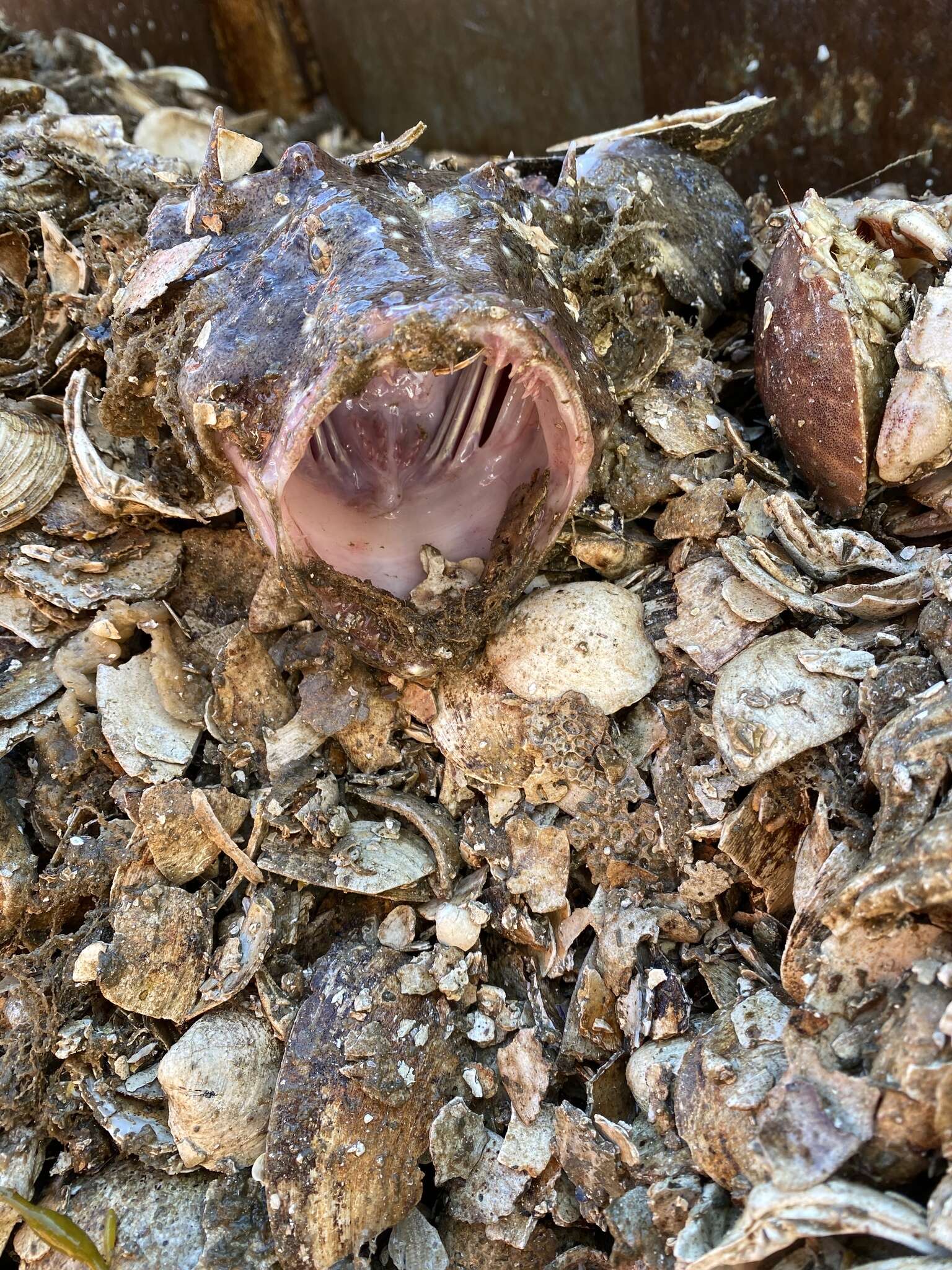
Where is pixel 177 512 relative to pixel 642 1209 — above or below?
above

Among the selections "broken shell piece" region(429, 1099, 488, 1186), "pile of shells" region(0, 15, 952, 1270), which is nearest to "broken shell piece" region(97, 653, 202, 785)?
"pile of shells" region(0, 15, 952, 1270)

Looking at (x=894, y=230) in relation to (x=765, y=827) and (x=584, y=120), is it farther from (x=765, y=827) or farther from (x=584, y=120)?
(x=584, y=120)

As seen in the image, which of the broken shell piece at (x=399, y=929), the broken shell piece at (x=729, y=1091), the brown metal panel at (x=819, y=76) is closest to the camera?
the broken shell piece at (x=729, y=1091)

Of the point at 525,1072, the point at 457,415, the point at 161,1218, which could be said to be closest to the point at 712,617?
the point at 457,415

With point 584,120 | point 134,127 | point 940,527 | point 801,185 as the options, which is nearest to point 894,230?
point 940,527

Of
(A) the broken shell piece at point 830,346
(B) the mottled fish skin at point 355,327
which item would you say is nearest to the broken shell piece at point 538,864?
(B) the mottled fish skin at point 355,327

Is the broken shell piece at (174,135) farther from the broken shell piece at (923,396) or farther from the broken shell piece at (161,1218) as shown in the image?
the broken shell piece at (161,1218)

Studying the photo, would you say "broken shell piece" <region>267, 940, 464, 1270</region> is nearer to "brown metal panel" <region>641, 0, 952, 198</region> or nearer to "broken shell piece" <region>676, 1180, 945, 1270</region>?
"broken shell piece" <region>676, 1180, 945, 1270</region>
